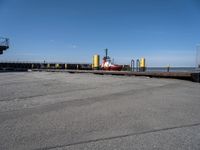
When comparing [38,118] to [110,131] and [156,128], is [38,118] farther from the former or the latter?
[156,128]

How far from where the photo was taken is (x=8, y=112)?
19.2ft

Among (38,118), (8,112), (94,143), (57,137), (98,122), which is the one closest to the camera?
(94,143)

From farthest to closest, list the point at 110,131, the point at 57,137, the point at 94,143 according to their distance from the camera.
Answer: the point at 110,131 < the point at 57,137 < the point at 94,143

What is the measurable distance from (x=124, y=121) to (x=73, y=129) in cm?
112

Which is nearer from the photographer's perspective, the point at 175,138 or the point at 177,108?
the point at 175,138

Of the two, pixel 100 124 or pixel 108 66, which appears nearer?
pixel 100 124

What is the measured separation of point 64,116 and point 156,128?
203 centimetres

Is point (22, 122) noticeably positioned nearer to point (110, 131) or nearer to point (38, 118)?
point (38, 118)

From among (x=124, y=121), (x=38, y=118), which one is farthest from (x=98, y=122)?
(x=38, y=118)

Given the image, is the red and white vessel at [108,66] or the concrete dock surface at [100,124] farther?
the red and white vessel at [108,66]

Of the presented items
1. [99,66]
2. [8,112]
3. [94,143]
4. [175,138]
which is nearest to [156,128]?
[175,138]

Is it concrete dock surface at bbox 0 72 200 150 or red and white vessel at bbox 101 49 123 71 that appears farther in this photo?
red and white vessel at bbox 101 49 123 71

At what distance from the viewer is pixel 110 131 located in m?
4.27

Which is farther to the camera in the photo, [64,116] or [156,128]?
[64,116]
